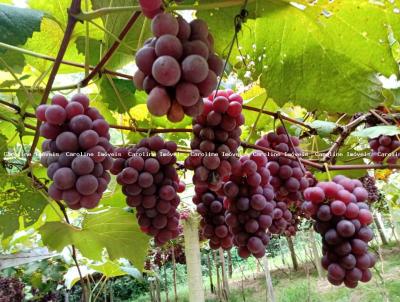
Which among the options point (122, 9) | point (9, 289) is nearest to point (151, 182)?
point (122, 9)

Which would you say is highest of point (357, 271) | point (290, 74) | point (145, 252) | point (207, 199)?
point (290, 74)

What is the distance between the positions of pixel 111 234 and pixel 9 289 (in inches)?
122

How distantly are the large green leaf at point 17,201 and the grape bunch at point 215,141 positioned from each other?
55cm

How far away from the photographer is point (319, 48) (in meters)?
0.72

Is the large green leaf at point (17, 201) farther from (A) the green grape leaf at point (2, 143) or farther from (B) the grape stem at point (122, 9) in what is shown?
(B) the grape stem at point (122, 9)

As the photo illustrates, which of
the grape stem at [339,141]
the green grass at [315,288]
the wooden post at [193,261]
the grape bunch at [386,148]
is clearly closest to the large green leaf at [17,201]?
the grape stem at [339,141]

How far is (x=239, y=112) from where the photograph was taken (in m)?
0.92

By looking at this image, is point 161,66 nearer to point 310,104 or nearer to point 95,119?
point 95,119

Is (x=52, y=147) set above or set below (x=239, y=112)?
below

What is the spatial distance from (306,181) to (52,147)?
77 cm

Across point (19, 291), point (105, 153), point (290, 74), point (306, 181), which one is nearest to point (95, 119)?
point (105, 153)

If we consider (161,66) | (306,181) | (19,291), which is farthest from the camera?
(19,291)

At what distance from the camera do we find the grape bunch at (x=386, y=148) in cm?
149

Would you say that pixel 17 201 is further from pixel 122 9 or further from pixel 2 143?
pixel 122 9
